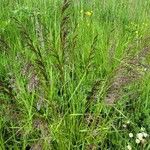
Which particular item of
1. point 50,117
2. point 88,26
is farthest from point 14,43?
point 50,117

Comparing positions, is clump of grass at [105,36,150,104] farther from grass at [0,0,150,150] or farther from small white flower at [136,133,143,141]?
small white flower at [136,133,143,141]

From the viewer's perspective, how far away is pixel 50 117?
5.63ft

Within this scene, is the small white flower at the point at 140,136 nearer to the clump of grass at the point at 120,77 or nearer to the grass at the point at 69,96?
the grass at the point at 69,96

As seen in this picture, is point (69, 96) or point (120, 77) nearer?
point (120, 77)

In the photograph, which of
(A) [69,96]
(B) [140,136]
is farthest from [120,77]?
(B) [140,136]

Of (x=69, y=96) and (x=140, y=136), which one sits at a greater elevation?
(x=69, y=96)

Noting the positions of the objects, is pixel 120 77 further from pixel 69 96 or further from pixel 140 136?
pixel 140 136

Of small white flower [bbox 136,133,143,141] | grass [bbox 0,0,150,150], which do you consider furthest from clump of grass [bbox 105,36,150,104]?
small white flower [bbox 136,133,143,141]

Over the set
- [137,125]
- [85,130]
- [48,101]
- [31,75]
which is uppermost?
[31,75]

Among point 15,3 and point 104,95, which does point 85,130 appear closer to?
point 104,95

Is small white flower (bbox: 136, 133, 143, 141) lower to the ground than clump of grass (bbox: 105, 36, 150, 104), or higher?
lower

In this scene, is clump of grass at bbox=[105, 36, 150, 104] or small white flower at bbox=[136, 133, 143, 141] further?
small white flower at bbox=[136, 133, 143, 141]

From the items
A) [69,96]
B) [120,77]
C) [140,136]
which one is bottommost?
[140,136]

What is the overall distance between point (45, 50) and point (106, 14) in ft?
5.53
